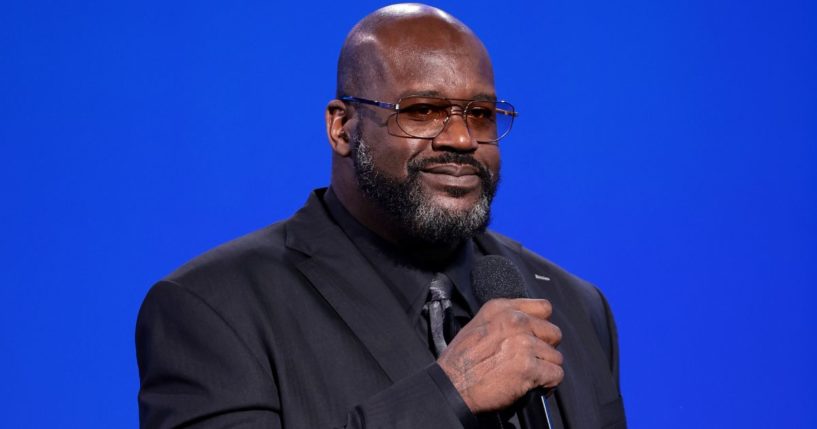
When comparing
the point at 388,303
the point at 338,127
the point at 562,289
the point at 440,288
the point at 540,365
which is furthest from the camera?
the point at 562,289

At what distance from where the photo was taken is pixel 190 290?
2045 millimetres

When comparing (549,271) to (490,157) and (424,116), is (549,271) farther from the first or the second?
(424,116)

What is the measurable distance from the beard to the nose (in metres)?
0.02

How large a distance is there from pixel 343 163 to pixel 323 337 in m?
0.43

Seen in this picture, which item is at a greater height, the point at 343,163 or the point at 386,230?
the point at 343,163

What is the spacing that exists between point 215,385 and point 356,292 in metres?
0.32

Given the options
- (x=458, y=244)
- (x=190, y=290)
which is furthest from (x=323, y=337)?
(x=458, y=244)

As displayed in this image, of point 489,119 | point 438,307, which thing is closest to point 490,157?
point 489,119

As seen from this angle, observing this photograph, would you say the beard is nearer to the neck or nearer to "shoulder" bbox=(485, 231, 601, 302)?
the neck

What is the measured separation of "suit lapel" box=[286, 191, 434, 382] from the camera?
202cm

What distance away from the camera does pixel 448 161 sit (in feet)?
7.04

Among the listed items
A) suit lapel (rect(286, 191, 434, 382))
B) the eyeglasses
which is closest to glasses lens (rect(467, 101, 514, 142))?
the eyeglasses

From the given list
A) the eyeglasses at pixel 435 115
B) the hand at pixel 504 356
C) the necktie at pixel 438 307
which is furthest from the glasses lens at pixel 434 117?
the hand at pixel 504 356

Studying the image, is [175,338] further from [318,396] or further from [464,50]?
[464,50]
